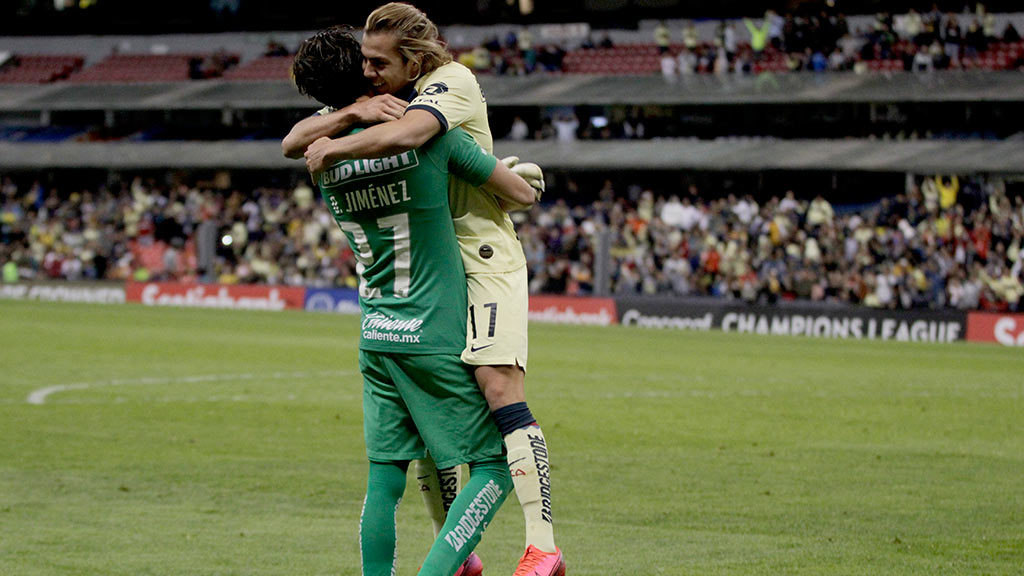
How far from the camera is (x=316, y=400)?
48.3 feet

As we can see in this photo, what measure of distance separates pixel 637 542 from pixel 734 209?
2936cm

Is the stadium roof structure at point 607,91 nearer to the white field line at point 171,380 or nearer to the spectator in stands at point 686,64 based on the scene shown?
the spectator in stands at point 686,64

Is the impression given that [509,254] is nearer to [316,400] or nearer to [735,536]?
[735,536]

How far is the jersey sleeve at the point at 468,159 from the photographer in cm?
477

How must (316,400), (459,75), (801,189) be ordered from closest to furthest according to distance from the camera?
(459,75) < (316,400) < (801,189)

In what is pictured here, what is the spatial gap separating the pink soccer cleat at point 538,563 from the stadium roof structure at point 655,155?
31.5m

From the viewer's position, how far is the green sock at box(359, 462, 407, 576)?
495 cm

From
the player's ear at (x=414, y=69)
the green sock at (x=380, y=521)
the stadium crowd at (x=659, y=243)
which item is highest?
the player's ear at (x=414, y=69)

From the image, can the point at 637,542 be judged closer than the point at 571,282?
Yes

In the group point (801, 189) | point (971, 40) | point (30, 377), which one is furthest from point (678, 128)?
point (30, 377)

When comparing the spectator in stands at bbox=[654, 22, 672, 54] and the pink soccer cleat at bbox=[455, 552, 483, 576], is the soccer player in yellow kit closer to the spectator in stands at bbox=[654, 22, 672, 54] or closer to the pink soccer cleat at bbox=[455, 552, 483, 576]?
the pink soccer cleat at bbox=[455, 552, 483, 576]

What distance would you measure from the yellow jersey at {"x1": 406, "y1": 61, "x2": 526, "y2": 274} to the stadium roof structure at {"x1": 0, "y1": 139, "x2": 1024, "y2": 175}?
3130 cm

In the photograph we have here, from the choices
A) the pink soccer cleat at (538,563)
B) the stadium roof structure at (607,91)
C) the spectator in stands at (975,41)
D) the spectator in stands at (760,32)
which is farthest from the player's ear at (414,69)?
the spectator in stands at (760,32)

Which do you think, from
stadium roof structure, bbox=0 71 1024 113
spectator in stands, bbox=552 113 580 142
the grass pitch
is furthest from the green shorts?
spectator in stands, bbox=552 113 580 142
